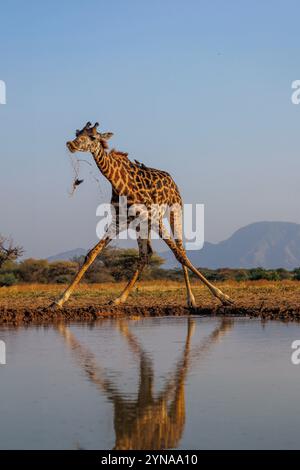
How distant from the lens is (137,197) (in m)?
17.8

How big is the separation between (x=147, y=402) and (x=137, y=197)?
9.90 metres

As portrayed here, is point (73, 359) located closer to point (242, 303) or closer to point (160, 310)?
point (160, 310)

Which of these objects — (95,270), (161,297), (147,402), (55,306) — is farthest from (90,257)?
(95,270)

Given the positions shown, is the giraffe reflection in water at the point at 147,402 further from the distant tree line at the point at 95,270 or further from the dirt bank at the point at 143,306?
the distant tree line at the point at 95,270

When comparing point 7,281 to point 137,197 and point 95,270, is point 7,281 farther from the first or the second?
point 137,197

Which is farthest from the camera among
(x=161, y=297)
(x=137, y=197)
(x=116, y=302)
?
(x=161, y=297)

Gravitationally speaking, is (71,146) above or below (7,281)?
above

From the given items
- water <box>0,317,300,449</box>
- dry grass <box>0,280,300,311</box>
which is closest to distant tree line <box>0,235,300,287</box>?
dry grass <box>0,280,300,311</box>

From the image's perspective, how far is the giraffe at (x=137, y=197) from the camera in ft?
55.1

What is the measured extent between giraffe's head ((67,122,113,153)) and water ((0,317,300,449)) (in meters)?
3.80

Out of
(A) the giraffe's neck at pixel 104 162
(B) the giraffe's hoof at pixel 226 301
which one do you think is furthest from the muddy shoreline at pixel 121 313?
(A) the giraffe's neck at pixel 104 162

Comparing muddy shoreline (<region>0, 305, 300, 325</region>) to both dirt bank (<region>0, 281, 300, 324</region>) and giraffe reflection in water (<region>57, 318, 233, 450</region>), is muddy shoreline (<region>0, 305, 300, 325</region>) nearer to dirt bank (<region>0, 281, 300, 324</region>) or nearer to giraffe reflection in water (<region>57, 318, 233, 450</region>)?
dirt bank (<region>0, 281, 300, 324</region>)

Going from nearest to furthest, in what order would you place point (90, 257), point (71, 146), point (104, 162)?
point (71, 146)
point (104, 162)
point (90, 257)

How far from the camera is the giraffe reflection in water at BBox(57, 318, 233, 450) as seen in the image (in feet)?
22.0
